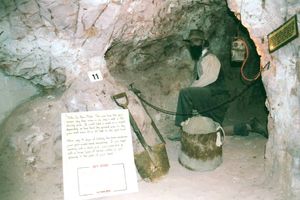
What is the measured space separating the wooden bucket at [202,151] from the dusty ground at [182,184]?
10 centimetres

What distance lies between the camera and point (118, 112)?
15.2ft

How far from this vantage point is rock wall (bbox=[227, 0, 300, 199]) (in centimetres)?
403

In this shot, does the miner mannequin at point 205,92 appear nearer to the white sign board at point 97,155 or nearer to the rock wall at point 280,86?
the rock wall at point 280,86

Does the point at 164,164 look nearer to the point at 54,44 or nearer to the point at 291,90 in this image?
the point at 291,90

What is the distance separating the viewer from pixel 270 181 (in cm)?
458

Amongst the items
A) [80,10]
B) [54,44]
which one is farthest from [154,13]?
[54,44]

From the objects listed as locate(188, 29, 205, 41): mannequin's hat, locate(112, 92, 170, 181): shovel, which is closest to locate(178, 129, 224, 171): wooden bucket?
locate(112, 92, 170, 181): shovel

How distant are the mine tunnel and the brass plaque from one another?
0.02m

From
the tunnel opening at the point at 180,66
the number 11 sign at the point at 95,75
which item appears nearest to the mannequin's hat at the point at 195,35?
the tunnel opening at the point at 180,66

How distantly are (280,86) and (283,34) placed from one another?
2.30 feet

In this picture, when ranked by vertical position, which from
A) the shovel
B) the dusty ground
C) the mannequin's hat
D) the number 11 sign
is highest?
the mannequin's hat

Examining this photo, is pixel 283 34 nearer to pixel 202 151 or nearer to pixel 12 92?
pixel 202 151

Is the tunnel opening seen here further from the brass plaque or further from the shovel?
the brass plaque

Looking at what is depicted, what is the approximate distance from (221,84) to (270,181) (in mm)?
2141
